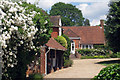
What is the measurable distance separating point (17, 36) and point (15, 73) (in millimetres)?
2189

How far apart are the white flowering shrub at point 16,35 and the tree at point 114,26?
1862 centimetres

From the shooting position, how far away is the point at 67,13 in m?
75.2

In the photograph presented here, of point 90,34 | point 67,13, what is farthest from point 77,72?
point 67,13

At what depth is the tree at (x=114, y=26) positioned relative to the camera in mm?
29163

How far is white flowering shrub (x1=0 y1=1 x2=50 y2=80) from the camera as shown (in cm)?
957

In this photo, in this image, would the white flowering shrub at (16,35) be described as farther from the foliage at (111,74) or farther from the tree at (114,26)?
the tree at (114,26)

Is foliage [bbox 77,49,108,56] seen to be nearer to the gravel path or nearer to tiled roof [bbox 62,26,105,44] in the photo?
tiled roof [bbox 62,26,105,44]

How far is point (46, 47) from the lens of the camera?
772 inches

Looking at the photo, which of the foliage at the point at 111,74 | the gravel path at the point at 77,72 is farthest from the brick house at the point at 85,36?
the foliage at the point at 111,74

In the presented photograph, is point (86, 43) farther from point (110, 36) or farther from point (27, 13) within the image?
point (27, 13)

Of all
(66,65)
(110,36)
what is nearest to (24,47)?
(66,65)

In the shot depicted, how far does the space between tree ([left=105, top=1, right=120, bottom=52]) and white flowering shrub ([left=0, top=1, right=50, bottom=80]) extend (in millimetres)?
18617

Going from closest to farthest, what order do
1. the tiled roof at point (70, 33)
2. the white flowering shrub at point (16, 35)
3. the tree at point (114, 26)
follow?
1. the white flowering shrub at point (16, 35)
2. the tree at point (114, 26)
3. the tiled roof at point (70, 33)

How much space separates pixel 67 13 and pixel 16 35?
2589 inches
